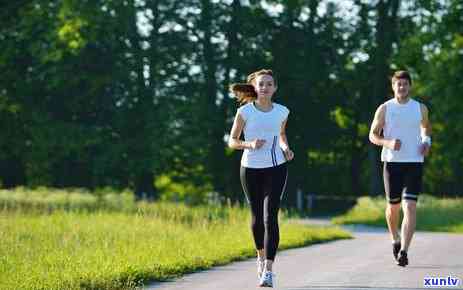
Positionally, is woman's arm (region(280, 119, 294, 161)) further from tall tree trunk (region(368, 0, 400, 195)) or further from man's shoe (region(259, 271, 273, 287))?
tall tree trunk (region(368, 0, 400, 195))

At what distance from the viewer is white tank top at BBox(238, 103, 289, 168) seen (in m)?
9.85

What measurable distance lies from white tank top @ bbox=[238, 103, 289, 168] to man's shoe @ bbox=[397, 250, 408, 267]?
2311 mm

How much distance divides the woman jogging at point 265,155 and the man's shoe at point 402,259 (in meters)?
2.07

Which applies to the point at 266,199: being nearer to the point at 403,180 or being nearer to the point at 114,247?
the point at 403,180

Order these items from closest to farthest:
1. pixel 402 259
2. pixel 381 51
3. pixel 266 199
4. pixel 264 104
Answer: pixel 266 199
pixel 264 104
pixel 402 259
pixel 381 51

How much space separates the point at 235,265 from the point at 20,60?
3158 centimetres

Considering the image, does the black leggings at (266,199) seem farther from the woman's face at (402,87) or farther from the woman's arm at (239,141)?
the woman's face at (402,87)

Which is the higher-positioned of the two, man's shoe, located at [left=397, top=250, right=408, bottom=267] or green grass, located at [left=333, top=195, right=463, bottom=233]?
man's shoe, located at [left=397, top=250, right=408, bottom=267]

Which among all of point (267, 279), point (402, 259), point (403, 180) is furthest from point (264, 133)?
point (402, 259)

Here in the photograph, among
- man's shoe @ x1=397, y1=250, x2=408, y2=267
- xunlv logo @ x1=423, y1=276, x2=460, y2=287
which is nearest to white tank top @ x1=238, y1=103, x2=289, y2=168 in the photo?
xunlv logo @ x1=423, y1=276, x2=460, y2=287

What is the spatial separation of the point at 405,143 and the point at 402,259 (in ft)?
4.16

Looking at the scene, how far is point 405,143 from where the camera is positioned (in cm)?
1151

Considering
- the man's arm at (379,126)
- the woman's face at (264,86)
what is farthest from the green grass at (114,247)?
the man's arm at (379,126)

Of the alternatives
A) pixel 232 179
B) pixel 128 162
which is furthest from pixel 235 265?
pixel 232 179
